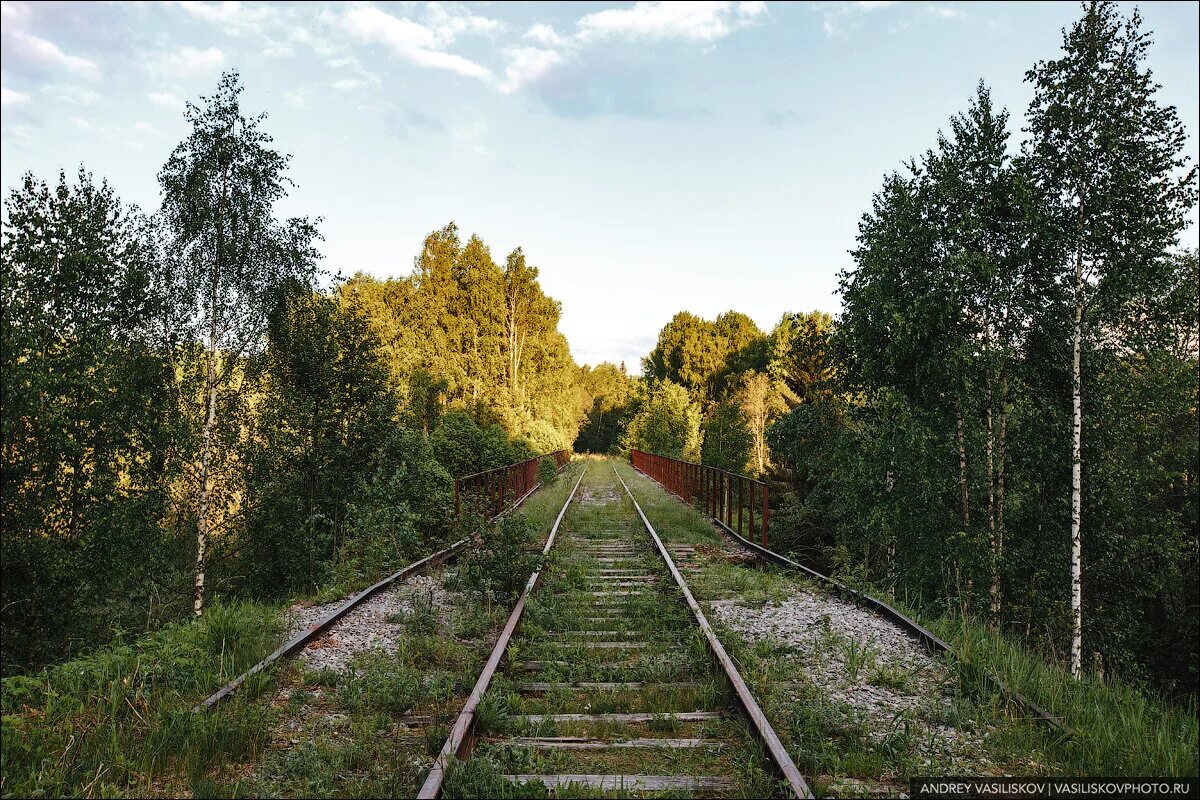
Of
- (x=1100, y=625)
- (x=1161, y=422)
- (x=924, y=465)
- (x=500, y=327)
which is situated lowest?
(x=1100, y=625)

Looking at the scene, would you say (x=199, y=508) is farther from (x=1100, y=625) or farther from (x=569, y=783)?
(x=1100, y=625)

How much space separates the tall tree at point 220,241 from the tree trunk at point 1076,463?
45.6 feet

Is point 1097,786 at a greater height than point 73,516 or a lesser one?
lesser

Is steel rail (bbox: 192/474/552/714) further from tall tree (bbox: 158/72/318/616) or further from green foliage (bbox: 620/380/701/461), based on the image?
green foliage (bbox: 620/380/701/461)

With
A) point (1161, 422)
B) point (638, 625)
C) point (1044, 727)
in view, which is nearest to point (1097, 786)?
point (1044, 727)

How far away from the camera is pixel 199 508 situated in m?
11.7

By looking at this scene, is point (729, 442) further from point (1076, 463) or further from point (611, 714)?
point (611, 714)

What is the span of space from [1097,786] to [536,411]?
37907mm

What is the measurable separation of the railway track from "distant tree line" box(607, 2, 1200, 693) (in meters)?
3.53

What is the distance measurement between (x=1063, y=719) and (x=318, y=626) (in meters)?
5.80

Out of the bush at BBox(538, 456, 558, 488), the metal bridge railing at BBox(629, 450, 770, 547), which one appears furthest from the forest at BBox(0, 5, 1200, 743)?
the bush at BBox(538, 456, 558, 488)

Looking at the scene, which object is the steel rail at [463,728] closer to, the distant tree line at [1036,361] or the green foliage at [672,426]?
the distant tree line at [1036,361]

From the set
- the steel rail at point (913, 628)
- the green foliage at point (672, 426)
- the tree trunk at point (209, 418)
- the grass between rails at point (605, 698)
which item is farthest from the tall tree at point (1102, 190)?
the green foliage at point (672, 426)

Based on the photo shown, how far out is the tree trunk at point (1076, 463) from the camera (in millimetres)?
9195
